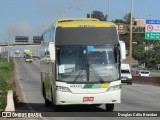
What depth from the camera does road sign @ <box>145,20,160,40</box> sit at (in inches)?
2665

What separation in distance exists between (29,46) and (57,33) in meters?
155

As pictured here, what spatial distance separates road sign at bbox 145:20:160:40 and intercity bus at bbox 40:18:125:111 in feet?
157

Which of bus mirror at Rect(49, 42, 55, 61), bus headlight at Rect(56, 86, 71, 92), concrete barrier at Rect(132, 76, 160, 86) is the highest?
bus mirror at Rect(49, 42, 55, 61)

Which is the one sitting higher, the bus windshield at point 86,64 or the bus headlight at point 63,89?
the bus windshield at point 86,64

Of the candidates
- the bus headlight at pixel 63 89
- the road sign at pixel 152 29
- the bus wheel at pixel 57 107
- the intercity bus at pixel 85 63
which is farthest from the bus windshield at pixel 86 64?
the road sign at pixel 152 29

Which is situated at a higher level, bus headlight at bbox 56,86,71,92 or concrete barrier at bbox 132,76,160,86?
bus headlight at bbox 56,86,71,92

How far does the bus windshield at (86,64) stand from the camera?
1956cm

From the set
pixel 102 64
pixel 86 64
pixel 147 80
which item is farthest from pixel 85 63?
pixel 147 80

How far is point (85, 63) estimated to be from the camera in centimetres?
1970

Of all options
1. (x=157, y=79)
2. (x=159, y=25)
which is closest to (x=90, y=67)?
(x=157, y=79)

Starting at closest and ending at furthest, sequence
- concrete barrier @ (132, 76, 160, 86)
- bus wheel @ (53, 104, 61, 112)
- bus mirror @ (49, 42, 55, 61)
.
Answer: bus mirror @ (49, 42, 55, 61) → bus wheel @ (53, 104, 61, 112) → concrete barrier @ (132, 76, 160, 86)

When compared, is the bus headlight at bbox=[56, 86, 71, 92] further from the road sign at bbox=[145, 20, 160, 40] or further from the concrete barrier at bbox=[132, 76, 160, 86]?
the road sign at bbox=[145, 20, 160, 40]

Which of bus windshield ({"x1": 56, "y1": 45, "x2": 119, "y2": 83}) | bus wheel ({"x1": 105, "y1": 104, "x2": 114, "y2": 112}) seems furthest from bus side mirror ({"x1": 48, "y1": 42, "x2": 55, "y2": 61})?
bus wheel ({"x1": 105, "y1": 104, "x2": 114, "y2": 112})

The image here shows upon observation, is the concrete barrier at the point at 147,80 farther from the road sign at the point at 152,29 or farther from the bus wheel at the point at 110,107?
the bus wheel at the point at 110,107
